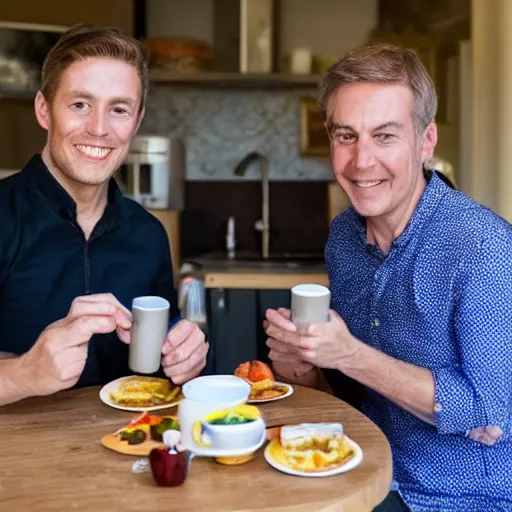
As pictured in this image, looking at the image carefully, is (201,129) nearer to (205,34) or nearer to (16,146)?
(205,34)

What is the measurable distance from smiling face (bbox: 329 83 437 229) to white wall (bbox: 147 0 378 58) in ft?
9.24

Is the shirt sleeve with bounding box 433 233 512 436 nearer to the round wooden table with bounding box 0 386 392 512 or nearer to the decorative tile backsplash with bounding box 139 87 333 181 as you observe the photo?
the round wooden table with bounding box 0 386 392 512

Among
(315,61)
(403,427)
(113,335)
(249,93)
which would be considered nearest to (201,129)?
(249,93)

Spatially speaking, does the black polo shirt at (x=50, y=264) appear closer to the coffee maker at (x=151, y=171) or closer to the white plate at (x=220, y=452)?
the white plate at (x=220, y=452)

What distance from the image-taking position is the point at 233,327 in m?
3.46

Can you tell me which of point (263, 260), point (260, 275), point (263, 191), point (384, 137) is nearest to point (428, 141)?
point (384, 137)

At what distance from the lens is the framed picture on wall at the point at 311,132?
4242mm

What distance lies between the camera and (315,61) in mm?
4133

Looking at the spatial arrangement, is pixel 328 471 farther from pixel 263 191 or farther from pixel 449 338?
pixel 263 191

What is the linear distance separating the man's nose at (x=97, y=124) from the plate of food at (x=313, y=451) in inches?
30.1

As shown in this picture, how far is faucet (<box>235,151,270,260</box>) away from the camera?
4.21 m

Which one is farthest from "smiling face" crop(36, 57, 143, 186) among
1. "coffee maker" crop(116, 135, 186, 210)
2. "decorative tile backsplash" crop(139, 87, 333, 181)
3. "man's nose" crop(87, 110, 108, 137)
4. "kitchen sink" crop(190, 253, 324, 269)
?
"decorative tile backsplash" crop(139, 87, 333, 181)

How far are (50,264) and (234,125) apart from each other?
8.91ft

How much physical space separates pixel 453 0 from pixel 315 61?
79 centimetres
